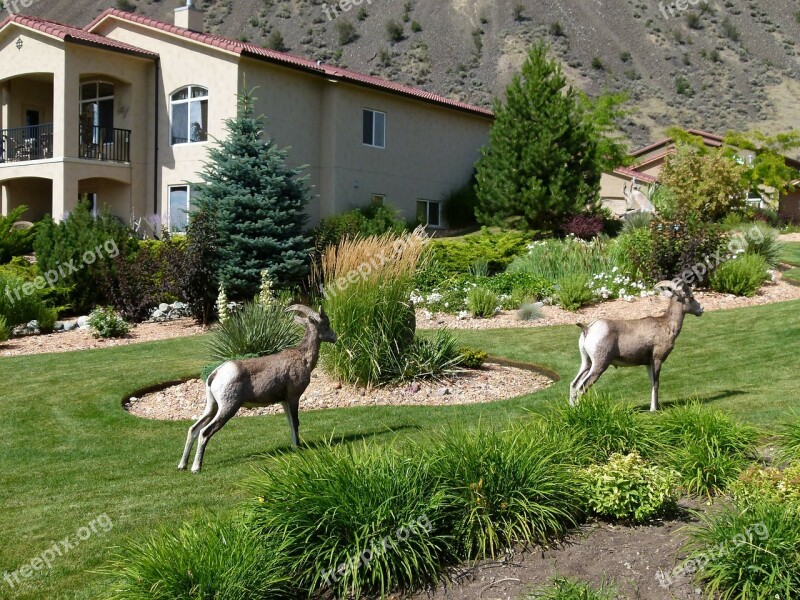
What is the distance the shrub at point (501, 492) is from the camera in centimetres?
502

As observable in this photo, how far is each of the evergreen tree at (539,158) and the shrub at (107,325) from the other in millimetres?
14832

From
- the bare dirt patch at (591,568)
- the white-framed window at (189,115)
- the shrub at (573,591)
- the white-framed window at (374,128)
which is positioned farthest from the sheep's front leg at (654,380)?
the white-framed window at (374,128)

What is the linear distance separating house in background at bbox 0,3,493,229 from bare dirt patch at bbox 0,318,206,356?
9209 millimetres

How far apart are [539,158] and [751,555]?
76.6 ft

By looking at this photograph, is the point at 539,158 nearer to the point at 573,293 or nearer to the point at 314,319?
the point at 573,293

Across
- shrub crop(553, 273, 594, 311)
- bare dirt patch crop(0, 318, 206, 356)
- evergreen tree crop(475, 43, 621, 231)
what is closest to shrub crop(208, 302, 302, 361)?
bare dirt patch crop(0, 318, 206, 356)

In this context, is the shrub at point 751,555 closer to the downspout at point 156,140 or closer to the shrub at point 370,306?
the shrub at point 370,306

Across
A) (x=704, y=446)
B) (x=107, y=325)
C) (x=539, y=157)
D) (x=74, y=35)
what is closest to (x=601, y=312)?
(x=107, y=325)

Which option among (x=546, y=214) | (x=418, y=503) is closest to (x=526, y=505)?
(x=418, y=503)

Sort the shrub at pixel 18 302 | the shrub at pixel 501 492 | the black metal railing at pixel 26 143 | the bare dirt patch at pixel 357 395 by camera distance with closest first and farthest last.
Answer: the shrub at pixel 501 492
the bare dirt patch at pixel 357 395
the shrub at pixel 18 302
the black metal railing at pixel 26 143

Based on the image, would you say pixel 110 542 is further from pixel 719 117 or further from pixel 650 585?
pixel 719 117

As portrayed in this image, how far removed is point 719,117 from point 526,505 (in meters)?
66.5

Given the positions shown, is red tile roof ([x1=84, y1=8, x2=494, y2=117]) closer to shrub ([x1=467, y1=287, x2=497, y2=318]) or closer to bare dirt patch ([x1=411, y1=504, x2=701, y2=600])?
shrub ([x1=467, y1=287, x2=497, y2=318])

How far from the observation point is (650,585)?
4.62 meters
